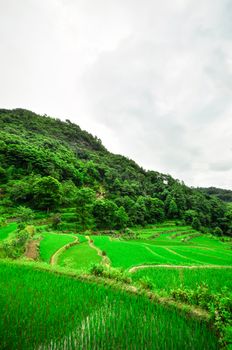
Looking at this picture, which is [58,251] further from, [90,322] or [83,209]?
[83,209]

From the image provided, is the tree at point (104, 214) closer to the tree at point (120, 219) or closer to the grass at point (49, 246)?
the tree at point (120, 219)

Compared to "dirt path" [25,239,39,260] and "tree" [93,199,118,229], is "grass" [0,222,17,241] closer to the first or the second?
"dirt path" [25,239,39,260]

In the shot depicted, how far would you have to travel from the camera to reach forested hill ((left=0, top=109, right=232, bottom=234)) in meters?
41.2

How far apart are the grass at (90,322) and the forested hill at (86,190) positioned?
1256 inches

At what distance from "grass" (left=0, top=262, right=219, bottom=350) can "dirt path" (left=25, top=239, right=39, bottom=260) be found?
1056 centimetres

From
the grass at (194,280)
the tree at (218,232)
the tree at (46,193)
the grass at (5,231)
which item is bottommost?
the tree at (218,232)

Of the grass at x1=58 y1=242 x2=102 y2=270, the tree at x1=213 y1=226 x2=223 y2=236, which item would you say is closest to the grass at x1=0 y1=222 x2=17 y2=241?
the grass at x1=58 y1=242 x2=102 y2=270

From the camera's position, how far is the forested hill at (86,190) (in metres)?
41.2

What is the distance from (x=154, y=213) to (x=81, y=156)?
5371 cm

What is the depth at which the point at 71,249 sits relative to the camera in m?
18.8

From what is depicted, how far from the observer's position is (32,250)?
16.6 m

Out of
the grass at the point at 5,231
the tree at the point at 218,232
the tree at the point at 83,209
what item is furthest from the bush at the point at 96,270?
the tree at the point at 218,232

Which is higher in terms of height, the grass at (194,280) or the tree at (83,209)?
the tree at (83,209)

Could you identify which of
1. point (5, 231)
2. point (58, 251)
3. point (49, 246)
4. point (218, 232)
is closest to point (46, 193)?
point (5, 231)
